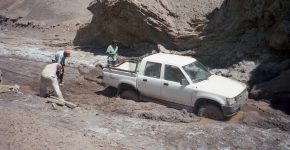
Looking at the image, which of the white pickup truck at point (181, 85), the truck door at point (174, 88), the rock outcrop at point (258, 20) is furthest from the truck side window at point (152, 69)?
the rock outcrop at point (258, 20)

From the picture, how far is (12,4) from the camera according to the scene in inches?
1646

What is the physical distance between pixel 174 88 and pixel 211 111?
129 centimetres

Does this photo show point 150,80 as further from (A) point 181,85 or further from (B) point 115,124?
(B) point 115,124

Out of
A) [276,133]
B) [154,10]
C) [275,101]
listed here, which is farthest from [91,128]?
[154,10]

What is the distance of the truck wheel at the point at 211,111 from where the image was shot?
39.1 ft

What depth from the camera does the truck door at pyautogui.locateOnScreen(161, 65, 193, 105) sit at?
1236 cm

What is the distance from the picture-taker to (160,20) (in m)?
19.8

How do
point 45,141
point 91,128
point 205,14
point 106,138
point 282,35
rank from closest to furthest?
1. point 45,141
2. point 106,138
3. point 91,128
4. point 282,35
5. point 205,14

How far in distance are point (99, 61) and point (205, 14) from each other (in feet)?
17.2

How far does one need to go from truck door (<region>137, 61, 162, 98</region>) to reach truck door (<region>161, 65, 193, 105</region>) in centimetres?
22

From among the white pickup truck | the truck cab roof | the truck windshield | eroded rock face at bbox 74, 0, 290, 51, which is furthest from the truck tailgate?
eroded rock face at bbox 74, 0, 290, 51

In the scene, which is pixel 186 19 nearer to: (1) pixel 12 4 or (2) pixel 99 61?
(2) pixel 99 61

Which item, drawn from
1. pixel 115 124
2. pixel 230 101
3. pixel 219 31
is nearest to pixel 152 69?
pixel 115 124

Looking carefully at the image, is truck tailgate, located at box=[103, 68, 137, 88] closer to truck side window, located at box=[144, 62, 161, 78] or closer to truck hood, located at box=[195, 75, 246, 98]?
truck side window, located at box=[144, 62, 161, 78]
